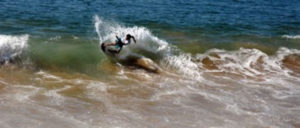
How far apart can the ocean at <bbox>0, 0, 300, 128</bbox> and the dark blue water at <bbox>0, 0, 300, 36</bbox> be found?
0.31 feet

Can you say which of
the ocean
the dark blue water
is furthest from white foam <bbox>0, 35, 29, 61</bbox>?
the dark blue water

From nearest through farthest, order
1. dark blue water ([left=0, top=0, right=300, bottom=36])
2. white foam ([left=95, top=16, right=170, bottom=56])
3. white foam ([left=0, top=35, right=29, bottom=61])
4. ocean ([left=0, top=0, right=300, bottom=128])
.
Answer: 1. ocean ([left=0, top=0, right=300, bottom=128])
2. white foam ([left=0, top=35, right=29, bottom=61])
3. white foam ([left=95, top=16, right=170, bottom=56])
4. dark blue water ([left=0, top=0, right=300, bottom=36])

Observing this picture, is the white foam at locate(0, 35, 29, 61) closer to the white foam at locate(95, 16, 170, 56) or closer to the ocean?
the ocean

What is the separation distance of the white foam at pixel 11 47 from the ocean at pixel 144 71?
0.11 feet

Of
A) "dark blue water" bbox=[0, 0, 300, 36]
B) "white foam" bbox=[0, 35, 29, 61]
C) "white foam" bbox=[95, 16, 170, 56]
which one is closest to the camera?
"white foam" bbox=[0, 35, 29, 61]

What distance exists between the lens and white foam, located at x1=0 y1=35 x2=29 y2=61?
13433 mm

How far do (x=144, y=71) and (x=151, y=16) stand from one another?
10.8 m

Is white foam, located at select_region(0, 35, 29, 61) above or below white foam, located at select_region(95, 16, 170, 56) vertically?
below

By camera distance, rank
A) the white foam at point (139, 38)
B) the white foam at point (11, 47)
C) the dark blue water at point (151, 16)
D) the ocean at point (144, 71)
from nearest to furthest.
A: 1. the ocean at point (144, 71)
2. the white foam at point (11, 47)
3. the white foam at point (139, 38)
4. the dark blue water at point (151, 16)

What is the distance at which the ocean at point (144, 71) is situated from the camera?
9.67 meters

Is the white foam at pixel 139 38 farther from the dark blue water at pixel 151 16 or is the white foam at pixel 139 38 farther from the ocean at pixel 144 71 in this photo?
the dark blue water at pixel 151 16

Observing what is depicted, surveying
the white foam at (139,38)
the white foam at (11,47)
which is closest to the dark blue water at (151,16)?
the white foam at (139,38)

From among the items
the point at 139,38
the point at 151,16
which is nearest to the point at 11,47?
the point at 139,38

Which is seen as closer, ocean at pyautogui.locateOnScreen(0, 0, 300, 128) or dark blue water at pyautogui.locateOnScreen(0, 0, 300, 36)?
ocean at pyautogui.locateOnScreen(0, 0, 300, 128)
